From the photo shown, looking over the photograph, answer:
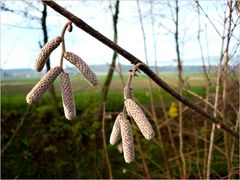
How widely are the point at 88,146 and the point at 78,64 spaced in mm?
4401

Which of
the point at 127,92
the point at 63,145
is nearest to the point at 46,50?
the point at 127,92

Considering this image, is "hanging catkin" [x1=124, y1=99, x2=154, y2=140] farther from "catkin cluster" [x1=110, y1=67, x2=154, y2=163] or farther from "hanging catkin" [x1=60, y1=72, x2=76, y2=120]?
"hanging catkin" [x1=60, y1=72, x2=76, y2=120]

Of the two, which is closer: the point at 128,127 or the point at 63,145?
the point at 128,127

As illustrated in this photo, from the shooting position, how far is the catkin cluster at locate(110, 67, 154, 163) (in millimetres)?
857

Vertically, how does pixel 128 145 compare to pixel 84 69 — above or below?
below

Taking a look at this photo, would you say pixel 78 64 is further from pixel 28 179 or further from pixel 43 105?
pixel 43 105

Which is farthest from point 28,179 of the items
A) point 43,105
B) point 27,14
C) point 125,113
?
point 125,113

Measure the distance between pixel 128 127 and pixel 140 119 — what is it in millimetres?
53

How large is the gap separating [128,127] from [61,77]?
17 cm

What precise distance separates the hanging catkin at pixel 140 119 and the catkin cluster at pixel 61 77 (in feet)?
0.29

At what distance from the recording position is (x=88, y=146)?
520cm

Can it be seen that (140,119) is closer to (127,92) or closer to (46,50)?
(127,92)

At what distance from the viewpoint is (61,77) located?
0.88 m

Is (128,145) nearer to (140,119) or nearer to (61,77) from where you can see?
(140,119)
